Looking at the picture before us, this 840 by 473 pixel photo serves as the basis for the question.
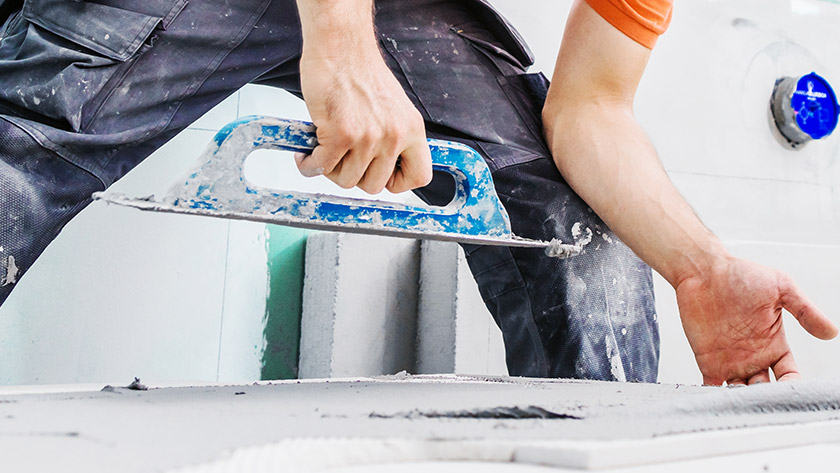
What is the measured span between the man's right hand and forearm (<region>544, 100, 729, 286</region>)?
34cm

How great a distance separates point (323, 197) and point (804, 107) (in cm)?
162

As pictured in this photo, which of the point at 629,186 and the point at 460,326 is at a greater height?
the point at 629,186

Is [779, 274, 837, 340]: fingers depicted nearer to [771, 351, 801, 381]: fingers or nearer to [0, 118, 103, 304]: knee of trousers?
[771, 351, 801, 381]: fingers

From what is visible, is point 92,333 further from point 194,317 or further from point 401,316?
point 401,316

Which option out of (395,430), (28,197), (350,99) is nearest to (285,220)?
(350,99)

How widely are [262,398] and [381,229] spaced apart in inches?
10.9

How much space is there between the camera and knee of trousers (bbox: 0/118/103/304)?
761 mm

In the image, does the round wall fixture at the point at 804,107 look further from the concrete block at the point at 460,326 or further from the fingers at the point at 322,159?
the fingers at the point at 322,159

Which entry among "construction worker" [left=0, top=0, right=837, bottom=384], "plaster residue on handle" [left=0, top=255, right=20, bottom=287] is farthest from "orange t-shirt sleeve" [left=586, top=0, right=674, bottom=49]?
"plaster residue on handle" [left=0, top=255, right=20, bottom=287]

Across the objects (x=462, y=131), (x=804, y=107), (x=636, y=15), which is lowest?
(x=462, y=131)

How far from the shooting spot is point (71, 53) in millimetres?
822

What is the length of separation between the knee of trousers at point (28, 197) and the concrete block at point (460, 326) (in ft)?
2.53

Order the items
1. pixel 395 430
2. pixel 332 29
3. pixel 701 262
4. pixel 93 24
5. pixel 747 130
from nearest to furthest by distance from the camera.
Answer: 1. pixel 395 430
2. pixel 332 29
3. pixel 93 24
4. pixel 701 262
5. pixel 747 130

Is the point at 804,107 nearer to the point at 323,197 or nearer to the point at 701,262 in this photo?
the point at 701,262
